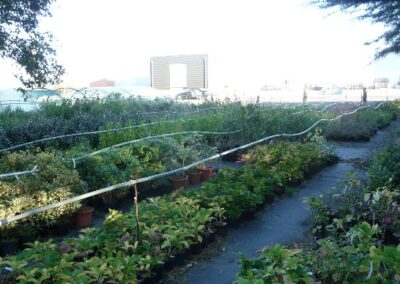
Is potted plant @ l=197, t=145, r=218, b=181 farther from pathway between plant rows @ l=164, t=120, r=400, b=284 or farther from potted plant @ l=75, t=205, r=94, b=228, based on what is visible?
potted plant @ l=75, t=205, r=94, b=228

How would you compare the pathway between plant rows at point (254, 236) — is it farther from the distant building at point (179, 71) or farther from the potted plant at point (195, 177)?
the distant building at point (179, 71)

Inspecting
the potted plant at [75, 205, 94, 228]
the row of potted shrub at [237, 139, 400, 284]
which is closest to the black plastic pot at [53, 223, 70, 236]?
the potted plant at [75, 205, 94, 228]

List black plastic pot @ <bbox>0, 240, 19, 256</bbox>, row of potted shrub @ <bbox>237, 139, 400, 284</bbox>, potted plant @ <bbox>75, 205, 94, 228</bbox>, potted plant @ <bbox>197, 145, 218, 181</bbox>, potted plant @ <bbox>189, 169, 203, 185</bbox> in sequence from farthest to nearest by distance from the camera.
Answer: potted plant @ <bbox>197, 145, 218, 181</bbox>
potted plant @ <bbox>189, 169, 203, 185</bbox>
potted plant @ <bbox>75, 205, 94, 228</bbox>
black plastic pot @ <bbox>0, 240, 19, 256</bbox>
row of potted shrub @ <bbox>237, 139, 400, 284</bbox>

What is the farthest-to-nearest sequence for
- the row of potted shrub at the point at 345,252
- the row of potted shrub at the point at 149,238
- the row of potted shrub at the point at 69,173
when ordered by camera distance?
the row of potted shrub at the point at 69,173
the row of potted shrub at the point at 149,238
the row of potted shrub at the point at 345,252

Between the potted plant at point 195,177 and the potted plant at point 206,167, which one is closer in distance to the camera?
the potted plant at point 195,177

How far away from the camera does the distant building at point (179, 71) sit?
2105 inches

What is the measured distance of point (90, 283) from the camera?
312cm

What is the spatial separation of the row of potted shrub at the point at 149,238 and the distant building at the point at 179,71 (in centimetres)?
4773

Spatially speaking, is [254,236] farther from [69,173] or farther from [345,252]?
[69,173]

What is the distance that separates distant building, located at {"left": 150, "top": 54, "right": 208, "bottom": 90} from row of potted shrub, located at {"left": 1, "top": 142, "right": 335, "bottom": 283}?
47729 millimetres

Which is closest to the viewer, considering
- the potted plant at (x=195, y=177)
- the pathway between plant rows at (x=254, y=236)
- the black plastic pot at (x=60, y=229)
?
the pathway between plant rows at (x=254, y=236)

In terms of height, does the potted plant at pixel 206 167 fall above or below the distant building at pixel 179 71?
below

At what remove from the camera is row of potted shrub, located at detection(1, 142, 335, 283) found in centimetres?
324

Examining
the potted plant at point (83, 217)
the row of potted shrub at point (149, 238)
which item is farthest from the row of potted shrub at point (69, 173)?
the row of potted shrub at point (149, 238)
